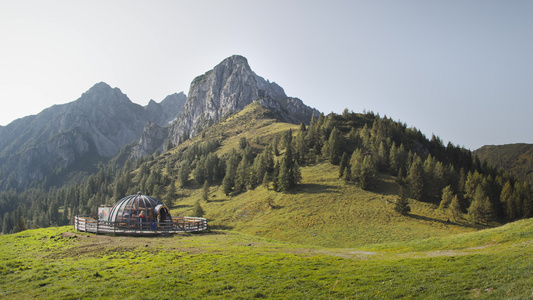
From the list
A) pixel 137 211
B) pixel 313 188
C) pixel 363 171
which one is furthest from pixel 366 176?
pixel 137 211

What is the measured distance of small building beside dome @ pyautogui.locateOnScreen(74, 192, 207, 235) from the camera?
36.5m

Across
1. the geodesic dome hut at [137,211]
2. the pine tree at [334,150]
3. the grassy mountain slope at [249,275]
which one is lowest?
the grassy mountain slope at [249,275]

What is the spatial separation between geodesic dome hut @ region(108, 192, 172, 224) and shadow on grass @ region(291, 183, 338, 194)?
48747mm

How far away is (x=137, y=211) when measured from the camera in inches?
1593

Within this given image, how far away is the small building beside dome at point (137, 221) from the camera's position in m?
36.5

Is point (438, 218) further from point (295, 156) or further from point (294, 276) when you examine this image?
point (294, 276)

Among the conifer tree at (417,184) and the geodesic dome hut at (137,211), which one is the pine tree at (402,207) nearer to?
the conifer tree at (417,184)

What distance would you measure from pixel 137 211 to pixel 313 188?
5635 centimetres

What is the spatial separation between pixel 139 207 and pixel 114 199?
395 ft

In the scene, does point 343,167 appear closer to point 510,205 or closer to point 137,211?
point 510,205

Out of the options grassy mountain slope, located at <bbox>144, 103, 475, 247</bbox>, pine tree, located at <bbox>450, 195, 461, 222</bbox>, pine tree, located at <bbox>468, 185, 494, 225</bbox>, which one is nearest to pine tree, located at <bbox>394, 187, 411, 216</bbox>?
grassy mountain slope, located at <bbox>144, 103, 475, 247</bbox>

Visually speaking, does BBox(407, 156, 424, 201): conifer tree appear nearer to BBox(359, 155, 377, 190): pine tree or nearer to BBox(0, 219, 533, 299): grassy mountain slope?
BBox(359, 155, 377, 190): pine tree

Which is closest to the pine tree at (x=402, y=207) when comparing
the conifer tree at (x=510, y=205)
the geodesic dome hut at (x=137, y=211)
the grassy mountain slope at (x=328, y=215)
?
the grassy mountain slope at (x=328, y=215)

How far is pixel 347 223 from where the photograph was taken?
62094 mm
